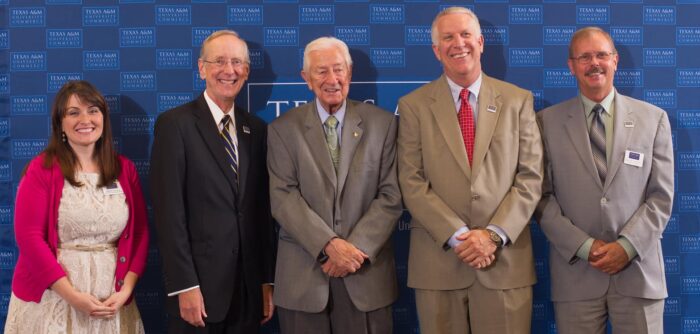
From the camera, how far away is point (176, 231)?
298cm

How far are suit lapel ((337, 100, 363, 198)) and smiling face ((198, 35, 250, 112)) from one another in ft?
1.95

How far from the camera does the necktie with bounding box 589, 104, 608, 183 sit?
309 cm

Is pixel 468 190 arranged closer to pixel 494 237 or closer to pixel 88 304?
pixel 494 237

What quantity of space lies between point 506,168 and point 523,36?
1225mm

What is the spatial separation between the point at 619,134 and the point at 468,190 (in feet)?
2.68

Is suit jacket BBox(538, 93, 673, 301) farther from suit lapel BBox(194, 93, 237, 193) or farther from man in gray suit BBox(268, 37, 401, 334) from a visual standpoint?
suit lapel BBox(194, 93, 237, 193)

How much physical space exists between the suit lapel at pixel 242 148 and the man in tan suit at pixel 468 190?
0.74m

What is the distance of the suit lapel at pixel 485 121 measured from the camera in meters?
2.92

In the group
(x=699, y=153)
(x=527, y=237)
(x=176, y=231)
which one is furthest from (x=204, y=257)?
(x=699, y=153)

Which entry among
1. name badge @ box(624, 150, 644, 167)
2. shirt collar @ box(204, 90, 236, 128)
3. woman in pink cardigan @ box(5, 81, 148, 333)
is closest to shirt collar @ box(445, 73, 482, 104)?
name badge @ box(624, 150, 644, 167)

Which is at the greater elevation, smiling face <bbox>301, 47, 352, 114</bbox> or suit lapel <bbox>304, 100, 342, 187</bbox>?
smiling face <bbox>301, 47, 352, 114</bbox>

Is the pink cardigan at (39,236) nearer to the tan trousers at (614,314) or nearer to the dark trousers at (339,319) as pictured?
the dark trousers at (339,319)

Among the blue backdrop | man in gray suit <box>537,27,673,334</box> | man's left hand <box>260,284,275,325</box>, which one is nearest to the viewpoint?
man in gray suit <box>537,27,673,334</box>

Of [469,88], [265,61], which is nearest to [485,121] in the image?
[469,88]
